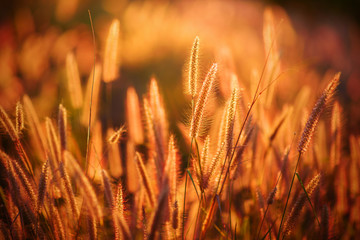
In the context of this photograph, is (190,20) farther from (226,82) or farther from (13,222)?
(13,222)

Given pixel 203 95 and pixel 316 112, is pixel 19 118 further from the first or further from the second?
pixel 316 112

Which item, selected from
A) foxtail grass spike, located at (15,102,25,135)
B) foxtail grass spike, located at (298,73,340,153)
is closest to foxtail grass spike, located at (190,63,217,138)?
foxtail grass spike, located at (298,73,340,153)

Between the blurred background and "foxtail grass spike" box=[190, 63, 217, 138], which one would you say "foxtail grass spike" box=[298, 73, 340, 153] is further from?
the blurred background

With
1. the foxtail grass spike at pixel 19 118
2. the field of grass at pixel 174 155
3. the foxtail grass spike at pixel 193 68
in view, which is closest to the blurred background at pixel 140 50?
the field of grass at pixel 174 155

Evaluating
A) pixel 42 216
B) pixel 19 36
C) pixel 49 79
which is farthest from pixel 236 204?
pixel 19 36

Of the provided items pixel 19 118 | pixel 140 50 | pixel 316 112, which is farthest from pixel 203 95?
pixel 140 50
